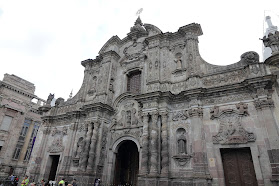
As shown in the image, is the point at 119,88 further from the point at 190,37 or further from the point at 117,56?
the point at 190,37

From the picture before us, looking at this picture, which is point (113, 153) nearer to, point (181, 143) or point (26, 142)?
point (181, 143)

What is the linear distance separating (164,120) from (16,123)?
779 inches

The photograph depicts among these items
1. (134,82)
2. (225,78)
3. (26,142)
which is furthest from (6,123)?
(225,78)

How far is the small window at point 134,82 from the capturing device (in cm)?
1383

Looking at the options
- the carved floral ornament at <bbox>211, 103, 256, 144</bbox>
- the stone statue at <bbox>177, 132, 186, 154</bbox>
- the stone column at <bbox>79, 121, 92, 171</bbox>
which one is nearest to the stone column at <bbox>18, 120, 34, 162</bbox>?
the stone column at <bbox>79, 121, 92, 171</bbox>

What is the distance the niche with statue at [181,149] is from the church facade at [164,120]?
50 millimetres

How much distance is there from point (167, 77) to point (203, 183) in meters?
6.41

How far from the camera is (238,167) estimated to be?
28.6 ft

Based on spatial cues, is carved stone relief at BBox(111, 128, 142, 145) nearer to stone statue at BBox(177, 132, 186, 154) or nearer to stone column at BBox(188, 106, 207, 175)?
stone statue at BBox(177, 132, 186, 154)

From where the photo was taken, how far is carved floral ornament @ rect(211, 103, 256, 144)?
28.7 feet

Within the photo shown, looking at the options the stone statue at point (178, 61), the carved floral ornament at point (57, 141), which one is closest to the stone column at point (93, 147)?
the carved floral ornament at point (57, 141)

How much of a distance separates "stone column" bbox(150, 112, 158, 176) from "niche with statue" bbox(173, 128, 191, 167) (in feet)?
3.44

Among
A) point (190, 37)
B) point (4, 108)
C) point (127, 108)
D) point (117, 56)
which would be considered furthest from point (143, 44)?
point (4, 108)

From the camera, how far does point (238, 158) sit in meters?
8.88
